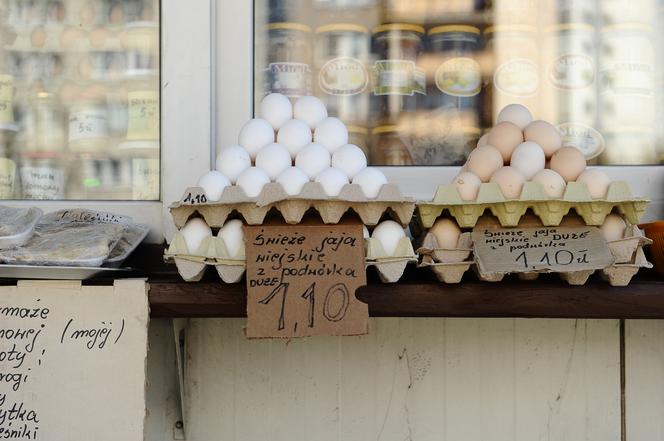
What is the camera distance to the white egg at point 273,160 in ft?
4.94

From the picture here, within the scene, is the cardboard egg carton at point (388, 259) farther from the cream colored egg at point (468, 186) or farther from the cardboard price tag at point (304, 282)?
the cream colored egg at point (468, 186)

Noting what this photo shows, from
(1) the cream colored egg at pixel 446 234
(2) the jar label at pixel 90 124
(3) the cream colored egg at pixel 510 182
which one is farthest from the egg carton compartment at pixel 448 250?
(2) the jar label at pixel 90 124

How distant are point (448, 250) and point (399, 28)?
37.3 inches

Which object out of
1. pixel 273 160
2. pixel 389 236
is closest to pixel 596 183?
pixel 389 236

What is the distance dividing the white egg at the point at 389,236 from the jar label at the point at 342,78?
2.49 feet

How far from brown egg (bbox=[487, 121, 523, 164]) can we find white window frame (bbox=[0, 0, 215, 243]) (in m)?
0.75

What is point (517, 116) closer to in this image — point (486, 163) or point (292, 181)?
point (486, 163)

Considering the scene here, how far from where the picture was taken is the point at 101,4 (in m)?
2.17

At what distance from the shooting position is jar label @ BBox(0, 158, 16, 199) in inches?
83.0

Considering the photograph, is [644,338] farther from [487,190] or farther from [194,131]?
[194,131]

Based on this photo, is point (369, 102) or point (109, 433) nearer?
point (109, 433)

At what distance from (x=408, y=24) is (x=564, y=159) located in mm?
828

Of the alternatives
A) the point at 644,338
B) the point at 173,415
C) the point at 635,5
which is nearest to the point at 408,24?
the point at 635,5

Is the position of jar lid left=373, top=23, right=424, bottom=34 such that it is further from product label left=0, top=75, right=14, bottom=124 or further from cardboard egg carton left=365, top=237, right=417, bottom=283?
product label left=0, top=75, right=14, bottom=124
